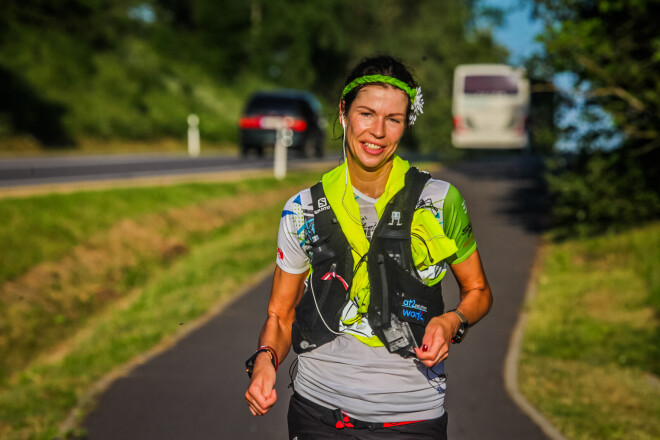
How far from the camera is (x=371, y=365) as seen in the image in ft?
8.52

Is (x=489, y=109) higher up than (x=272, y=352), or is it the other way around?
(x=489, y=109)

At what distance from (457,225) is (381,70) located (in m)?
0.57

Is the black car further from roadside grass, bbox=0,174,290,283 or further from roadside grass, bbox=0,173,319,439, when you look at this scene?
roadside grass, bbox=0,174,290,283

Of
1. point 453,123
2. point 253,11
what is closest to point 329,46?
point 253,11

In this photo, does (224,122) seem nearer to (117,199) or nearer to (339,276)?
(117,199)

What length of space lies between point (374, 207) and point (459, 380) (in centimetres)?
632

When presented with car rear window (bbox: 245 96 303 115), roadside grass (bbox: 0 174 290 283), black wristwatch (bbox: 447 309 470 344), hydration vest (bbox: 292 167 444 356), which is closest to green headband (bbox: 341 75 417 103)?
hydration vest (bbox: 292 167 444 356)

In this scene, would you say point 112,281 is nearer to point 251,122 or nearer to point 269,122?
point 269,122

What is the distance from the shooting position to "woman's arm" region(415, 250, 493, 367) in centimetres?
244

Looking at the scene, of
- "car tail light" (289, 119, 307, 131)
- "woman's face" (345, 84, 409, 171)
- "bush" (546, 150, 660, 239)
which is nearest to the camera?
"woman's face" (345, 84, 409, 171)

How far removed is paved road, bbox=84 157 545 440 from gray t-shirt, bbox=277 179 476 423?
4.56m

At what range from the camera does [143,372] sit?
8.94m

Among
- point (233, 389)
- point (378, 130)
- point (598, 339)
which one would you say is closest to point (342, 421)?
point (378, 130)

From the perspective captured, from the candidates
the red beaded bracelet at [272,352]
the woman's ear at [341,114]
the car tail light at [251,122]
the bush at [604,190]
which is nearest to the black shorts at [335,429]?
the red beaded bracelet at [272,352]
